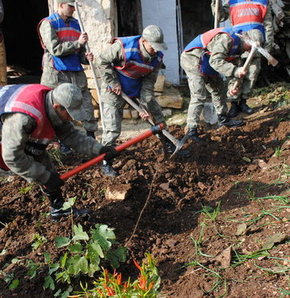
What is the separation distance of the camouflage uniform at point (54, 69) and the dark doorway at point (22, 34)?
200 inches

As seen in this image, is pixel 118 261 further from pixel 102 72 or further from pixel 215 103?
pixel 215 103

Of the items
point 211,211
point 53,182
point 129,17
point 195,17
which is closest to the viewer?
point 53,182

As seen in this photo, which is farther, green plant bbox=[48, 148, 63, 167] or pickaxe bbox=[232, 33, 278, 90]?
green plant bbox=[48, 148, 63, 167]

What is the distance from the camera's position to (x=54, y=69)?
4.73 meters

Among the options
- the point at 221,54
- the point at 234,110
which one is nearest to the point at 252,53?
the point at 221,54

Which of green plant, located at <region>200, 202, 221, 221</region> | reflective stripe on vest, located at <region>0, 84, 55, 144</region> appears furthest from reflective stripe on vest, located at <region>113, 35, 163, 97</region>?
green plant, located at <region>200, 202, 221, 221</region>

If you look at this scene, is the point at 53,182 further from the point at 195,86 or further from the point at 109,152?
the point at 195,86

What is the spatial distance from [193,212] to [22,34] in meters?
8.19

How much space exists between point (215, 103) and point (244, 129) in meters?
0.59

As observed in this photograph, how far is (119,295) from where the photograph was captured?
98.8 inches

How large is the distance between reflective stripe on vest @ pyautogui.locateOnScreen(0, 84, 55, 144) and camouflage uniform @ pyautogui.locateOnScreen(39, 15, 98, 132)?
1.37 metres

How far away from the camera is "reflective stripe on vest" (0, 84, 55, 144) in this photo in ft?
9.29

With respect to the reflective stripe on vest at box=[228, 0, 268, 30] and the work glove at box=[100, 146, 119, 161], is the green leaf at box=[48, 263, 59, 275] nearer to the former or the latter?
the work glove at box=[100, 146, 119, 161]

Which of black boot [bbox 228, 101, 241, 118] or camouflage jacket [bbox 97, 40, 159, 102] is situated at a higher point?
camouflage jacket [bbox 97, 40, 159, 102]
